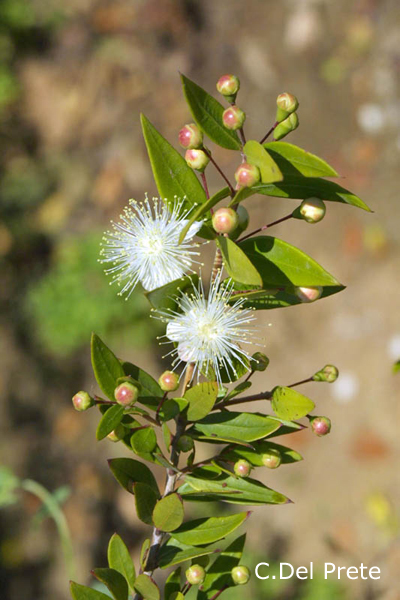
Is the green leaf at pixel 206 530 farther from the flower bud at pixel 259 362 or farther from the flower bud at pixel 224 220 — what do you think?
the flower bud at pixel 224 220

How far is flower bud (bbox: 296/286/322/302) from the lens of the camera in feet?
2.35

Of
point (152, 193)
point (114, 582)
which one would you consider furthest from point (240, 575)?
point (152, 193)

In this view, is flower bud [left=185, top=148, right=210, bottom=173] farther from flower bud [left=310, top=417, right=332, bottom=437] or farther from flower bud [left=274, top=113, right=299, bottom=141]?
flower bud [left=310, top=417, right=332, bottom=437]

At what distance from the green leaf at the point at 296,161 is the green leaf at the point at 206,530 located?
40cm

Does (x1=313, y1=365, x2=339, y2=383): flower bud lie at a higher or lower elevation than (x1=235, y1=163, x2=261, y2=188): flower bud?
lower

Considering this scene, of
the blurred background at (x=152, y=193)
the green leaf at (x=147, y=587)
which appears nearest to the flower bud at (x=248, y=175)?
the green leaf at (x=147, y=587)

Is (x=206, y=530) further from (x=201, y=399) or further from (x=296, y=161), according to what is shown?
(x=296, y=161)

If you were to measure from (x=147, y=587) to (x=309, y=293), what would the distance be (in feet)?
1.28

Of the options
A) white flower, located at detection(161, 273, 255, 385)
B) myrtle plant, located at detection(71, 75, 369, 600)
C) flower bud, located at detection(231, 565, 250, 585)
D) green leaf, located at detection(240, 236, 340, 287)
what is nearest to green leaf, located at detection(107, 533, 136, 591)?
myrtle plant, located at detection(71, 75, 369, 600)

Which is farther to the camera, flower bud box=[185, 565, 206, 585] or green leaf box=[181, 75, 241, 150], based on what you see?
flower bud box=[185, 565, 206, 585]

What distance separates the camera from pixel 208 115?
2.37 feet

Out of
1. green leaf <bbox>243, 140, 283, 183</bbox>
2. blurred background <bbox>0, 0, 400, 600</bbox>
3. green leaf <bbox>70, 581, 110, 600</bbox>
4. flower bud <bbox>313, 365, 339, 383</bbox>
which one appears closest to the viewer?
green leaf <bbox>243, 140, 283, 183</bbox>

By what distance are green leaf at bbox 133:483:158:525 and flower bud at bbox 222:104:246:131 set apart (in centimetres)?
44

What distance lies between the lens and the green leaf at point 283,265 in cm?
69
